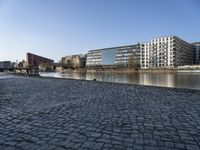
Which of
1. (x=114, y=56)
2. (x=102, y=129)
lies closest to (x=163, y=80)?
(x=102, y=129)

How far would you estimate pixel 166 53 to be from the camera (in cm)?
12094

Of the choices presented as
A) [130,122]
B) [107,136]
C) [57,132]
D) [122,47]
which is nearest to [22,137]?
[57,132]

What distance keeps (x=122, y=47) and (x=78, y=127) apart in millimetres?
146799

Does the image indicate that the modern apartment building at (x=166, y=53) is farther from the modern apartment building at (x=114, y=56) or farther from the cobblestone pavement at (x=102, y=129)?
the cobblestone pavement at (x=102, y=129)

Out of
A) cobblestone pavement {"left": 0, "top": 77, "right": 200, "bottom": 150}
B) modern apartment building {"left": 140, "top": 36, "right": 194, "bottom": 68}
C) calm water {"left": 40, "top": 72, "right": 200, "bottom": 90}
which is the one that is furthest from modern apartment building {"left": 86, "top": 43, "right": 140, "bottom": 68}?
cobblestone pavement {"left": 0, "top": 77, "right": 200, "bottom": 150}

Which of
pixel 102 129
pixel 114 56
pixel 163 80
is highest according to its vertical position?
pixel 114 56

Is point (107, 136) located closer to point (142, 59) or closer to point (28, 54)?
point (142, 59)

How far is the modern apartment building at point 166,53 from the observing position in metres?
117

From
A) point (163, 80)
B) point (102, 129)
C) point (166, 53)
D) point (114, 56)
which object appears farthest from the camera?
point (114, 56)

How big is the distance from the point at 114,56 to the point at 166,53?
1792 inches

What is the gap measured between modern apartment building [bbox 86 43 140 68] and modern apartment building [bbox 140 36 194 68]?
6.37m

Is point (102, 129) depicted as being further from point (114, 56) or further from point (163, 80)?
point (114, 56)

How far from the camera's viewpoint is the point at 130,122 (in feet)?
18.3

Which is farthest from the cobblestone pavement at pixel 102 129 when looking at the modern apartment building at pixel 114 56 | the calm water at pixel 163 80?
the modern apartment building at pixel 114 56
